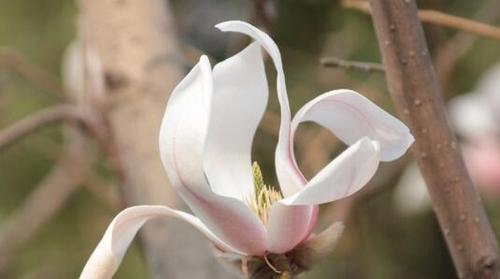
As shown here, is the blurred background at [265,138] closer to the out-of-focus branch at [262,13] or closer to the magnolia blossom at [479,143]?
the magnolia blossom at [479,143]

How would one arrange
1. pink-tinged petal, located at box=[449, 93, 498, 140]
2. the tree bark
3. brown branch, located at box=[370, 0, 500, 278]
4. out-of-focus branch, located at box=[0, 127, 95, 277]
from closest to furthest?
brown branch, located at box=[370, 0, 500, 278]
the tree bark
out-of-focus branch, located at box=[0, 127, 95, 277]
pink-tinged petal, located at box=[449, 93, 498, 140]

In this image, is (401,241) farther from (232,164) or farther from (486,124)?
(232,164)

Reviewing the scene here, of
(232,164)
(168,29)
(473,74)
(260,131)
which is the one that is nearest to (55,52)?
(260,131)

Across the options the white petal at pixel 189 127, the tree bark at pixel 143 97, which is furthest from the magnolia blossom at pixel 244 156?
the tree bark at pixel 143 97

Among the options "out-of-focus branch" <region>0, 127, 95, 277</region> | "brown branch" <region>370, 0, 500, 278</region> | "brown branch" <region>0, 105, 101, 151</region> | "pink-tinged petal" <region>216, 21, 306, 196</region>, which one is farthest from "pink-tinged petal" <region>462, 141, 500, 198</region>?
"pink-tinged petal" <region>216, 21, 306, 196</region>

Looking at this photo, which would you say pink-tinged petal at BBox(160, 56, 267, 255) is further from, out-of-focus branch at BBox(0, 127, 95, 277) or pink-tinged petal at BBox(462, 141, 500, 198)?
pink-tinged petal at BBox(462, 141, 500, 198)

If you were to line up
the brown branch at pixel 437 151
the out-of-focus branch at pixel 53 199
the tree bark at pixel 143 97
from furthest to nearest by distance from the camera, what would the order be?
the out-of-focus branch at pixel 53 199 → the tree bark at pixel 143 97 → the brown branch at pixel 437 151

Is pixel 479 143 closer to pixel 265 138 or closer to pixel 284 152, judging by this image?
pixel 265 138
